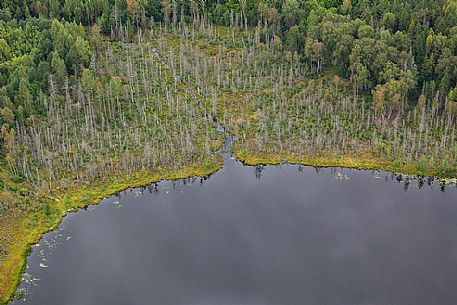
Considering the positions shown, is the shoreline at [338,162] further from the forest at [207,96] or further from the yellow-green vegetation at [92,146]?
the yellow-green vegetation at [92,146]

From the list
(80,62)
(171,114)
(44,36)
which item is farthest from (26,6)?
(171,114)

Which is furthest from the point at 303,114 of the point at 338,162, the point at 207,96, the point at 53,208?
the point at 53,208

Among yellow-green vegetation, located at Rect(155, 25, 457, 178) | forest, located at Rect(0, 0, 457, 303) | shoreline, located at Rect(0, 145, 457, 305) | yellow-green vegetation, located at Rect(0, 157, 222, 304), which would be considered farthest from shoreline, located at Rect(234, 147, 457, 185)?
yellow-green vegetation, located at Rect(0, 157, 222, 304)

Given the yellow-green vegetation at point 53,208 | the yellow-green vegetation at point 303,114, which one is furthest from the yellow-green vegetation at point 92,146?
the yellow-green vegetation at point 303,114

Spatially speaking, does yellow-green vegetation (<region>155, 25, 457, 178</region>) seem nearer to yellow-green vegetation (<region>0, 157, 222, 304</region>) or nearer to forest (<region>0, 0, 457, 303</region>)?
forest (<region>0, 0, 457, 303</region>)

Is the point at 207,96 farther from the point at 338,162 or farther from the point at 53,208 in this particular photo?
the point at 53,208

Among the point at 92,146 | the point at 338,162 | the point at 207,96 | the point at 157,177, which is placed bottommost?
the point at 157,177

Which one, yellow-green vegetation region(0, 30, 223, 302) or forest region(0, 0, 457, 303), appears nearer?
yellow-green vegetation region(0, 30, 223, 302)
